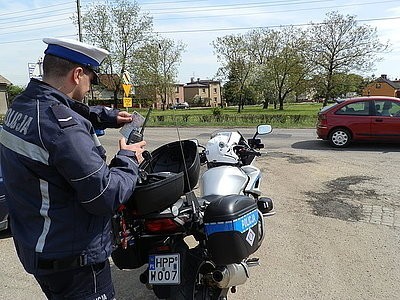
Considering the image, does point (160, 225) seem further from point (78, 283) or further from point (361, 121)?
point (361, 121)

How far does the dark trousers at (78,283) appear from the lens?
6.34ft

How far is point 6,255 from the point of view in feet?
14.4

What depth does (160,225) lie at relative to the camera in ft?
8.01

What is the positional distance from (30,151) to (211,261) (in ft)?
5.00

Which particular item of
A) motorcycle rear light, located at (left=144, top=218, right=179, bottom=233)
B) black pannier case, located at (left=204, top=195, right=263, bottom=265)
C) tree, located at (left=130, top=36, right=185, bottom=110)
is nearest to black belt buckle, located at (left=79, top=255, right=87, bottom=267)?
motorcycle rear light, located at (left=144, top=218, right=179, bottom=233)

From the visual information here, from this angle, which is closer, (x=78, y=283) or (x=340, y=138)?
(x=78, y=283)

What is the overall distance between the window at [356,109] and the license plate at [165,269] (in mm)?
10276

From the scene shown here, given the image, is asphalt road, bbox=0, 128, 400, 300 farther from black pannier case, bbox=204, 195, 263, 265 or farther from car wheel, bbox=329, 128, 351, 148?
car wheel, bbox=329, 128, 351, 148

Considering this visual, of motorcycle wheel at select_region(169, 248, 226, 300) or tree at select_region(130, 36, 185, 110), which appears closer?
motorcycle wheel at select_region(169, 248, 226, 300)

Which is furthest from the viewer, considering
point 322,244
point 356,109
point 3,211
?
point 356,109

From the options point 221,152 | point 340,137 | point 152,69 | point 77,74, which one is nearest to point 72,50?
point 77,74

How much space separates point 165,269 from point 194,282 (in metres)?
0.29

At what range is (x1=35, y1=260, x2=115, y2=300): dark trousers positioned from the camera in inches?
76.1

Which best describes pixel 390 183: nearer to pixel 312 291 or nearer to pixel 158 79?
pixel 312 291
